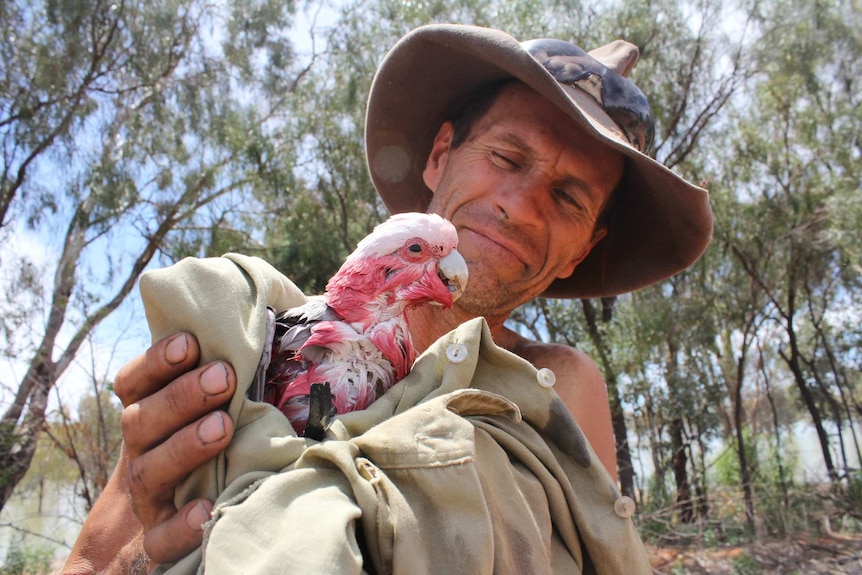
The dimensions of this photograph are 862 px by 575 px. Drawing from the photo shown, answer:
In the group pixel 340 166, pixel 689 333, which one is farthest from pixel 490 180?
pixel 689 333

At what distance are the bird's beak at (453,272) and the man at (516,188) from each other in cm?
39

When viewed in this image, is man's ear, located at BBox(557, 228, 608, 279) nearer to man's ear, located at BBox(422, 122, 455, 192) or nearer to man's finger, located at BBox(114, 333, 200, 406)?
man's ear, located at BBox(422, 122, 455, 192)

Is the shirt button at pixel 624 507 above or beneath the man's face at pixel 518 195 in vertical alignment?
beneath

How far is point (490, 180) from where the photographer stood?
6.99ft

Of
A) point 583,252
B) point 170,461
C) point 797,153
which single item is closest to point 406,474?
point 170,461

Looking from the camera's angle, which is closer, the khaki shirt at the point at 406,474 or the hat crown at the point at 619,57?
the khaki shirt at the point at 406,474

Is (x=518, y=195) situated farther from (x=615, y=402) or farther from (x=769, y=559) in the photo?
(x=769, y=559)

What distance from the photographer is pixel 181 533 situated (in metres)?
1.13

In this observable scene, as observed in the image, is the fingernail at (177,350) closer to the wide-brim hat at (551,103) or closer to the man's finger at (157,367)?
the man's finger at (157,367)

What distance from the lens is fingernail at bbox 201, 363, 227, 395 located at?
1.20 metres

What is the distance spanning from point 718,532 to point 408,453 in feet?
33.5

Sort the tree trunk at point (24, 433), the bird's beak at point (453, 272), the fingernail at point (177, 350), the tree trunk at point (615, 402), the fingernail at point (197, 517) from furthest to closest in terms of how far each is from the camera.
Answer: the tree trunk at point (24, 433), the tree trunk at point (615, 402), the bird's beak at point (453, 272), the fingernail at point (177, 350), the fingernail at point (197, 517)

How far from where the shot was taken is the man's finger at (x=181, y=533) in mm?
1129

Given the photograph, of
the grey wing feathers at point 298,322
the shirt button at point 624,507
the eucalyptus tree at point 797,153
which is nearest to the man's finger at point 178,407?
the grey wing feathers at point 298,322
